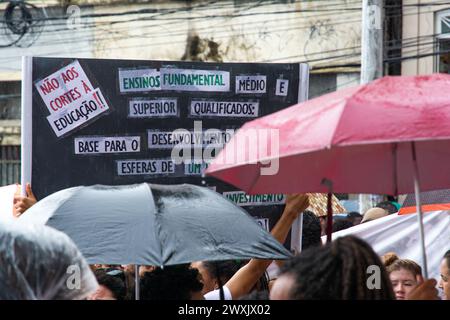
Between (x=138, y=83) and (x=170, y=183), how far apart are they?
0.53 meters

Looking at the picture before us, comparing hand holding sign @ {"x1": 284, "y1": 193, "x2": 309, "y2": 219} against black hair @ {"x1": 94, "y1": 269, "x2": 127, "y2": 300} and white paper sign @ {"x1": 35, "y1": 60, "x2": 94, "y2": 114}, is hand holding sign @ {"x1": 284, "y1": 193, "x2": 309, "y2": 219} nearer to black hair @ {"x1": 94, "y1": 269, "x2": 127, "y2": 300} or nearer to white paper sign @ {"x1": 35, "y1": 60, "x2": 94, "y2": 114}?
black hair @ {"x1": 94, "y1": 269, "x2": 127, "y2": 300}

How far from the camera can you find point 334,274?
9.33 feet

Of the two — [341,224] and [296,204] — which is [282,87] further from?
[341,224]

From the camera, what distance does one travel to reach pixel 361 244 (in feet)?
9.75

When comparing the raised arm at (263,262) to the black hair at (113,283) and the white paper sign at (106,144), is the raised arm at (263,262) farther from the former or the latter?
the white paper sign at (106,144)

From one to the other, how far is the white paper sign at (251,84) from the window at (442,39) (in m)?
13.8

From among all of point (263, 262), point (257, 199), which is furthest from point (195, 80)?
point (263, 262)

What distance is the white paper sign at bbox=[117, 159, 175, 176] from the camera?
17.2ft

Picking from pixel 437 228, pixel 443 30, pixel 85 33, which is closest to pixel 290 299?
pixel 437 228

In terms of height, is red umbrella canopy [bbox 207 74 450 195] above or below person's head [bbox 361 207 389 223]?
above

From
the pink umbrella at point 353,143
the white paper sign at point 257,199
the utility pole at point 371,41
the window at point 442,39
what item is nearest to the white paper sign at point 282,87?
the white paper sign at point 257,199

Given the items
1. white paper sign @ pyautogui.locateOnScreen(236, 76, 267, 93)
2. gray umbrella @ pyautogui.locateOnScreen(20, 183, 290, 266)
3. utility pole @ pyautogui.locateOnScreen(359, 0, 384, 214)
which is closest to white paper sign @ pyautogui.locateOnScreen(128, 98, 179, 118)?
white paper sign @ pyautogui.locateOnScreen(236, 76, 267, 93)

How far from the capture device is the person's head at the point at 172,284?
4.55 m

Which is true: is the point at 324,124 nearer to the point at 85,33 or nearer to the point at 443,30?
the point at 443,30
